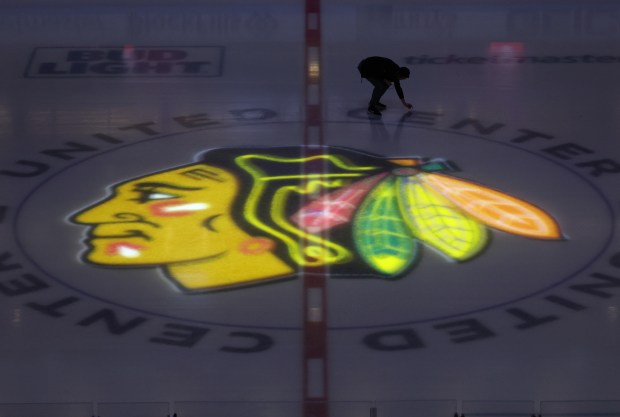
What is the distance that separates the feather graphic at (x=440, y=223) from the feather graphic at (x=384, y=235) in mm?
82

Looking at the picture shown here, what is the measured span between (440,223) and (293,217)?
3.24ft

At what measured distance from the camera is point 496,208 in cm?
877

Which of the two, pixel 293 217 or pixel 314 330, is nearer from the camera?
pixel 314 330

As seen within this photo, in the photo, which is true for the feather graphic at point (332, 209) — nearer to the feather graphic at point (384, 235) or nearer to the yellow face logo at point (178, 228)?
the feather graphic at point (384, 235)

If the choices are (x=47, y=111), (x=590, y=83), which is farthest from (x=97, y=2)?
(x=590, y=83)

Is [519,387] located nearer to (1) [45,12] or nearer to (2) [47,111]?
(2) [47,111]

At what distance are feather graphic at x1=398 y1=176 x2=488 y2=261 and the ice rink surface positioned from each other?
0.08m

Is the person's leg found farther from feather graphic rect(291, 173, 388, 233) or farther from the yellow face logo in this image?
the yellow face logo

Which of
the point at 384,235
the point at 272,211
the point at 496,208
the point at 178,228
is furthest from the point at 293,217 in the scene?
the point at 496,208

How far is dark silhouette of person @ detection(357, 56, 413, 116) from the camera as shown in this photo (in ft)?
34.1

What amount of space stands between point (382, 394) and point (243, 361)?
80cm

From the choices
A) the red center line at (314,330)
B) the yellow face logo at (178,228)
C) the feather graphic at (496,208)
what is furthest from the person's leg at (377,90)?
the yellow face logo at (178,228)

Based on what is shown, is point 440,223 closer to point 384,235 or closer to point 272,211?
point 384,235

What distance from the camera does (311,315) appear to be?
24.1ft
